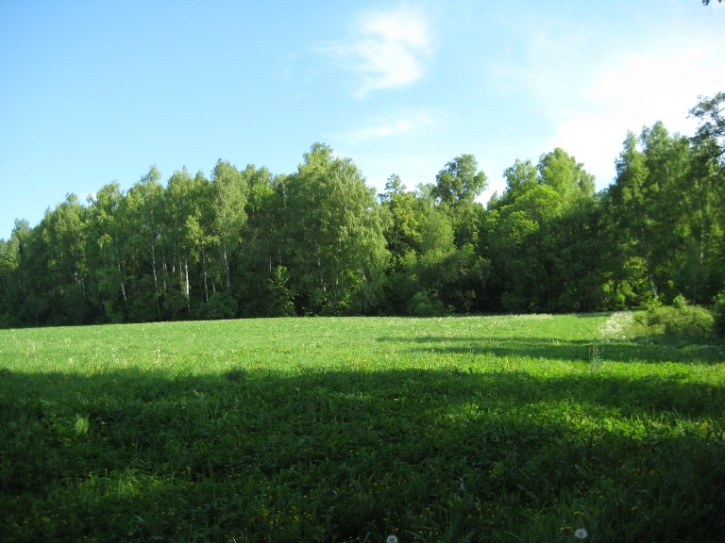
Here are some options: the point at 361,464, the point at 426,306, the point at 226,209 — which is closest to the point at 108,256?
the point at 226,209

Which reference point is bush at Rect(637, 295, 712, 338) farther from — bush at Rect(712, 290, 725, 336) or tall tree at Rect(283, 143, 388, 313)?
tall tree at Rect(283, 143, 388, 313)

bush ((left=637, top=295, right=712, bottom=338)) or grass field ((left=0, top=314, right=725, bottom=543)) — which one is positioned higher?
grass field ((left=0, top=314, right=725, bottom=543))

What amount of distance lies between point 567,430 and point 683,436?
130 centimetres

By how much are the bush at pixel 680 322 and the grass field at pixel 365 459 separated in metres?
15.8

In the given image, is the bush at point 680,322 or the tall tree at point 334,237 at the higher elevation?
the tall tree at point 334,237

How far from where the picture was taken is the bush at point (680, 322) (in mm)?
22234

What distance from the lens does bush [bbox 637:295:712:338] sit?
22.2 metres

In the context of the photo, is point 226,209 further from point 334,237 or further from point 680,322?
point 680,322

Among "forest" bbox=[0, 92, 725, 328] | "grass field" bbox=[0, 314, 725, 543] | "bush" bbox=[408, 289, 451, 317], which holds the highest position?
"forest" bbox=[0, 92, 725, 328]

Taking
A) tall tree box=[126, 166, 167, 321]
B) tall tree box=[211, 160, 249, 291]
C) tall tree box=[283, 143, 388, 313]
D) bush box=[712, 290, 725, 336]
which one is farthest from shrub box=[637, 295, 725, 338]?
tall tree box=[126, 166, 167, 321]

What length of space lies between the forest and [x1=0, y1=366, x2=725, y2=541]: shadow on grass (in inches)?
1864

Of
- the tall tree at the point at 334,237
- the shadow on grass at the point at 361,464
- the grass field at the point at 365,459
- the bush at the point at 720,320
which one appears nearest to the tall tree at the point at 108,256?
the tall tree at the point at 334,237

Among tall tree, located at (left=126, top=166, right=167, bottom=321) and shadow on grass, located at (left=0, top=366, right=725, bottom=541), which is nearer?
shadow on grass, located at (left=0, top=366, right=725, bottom=541)

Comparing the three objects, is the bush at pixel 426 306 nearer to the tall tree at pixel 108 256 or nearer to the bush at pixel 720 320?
the bush at pixel 720 320
